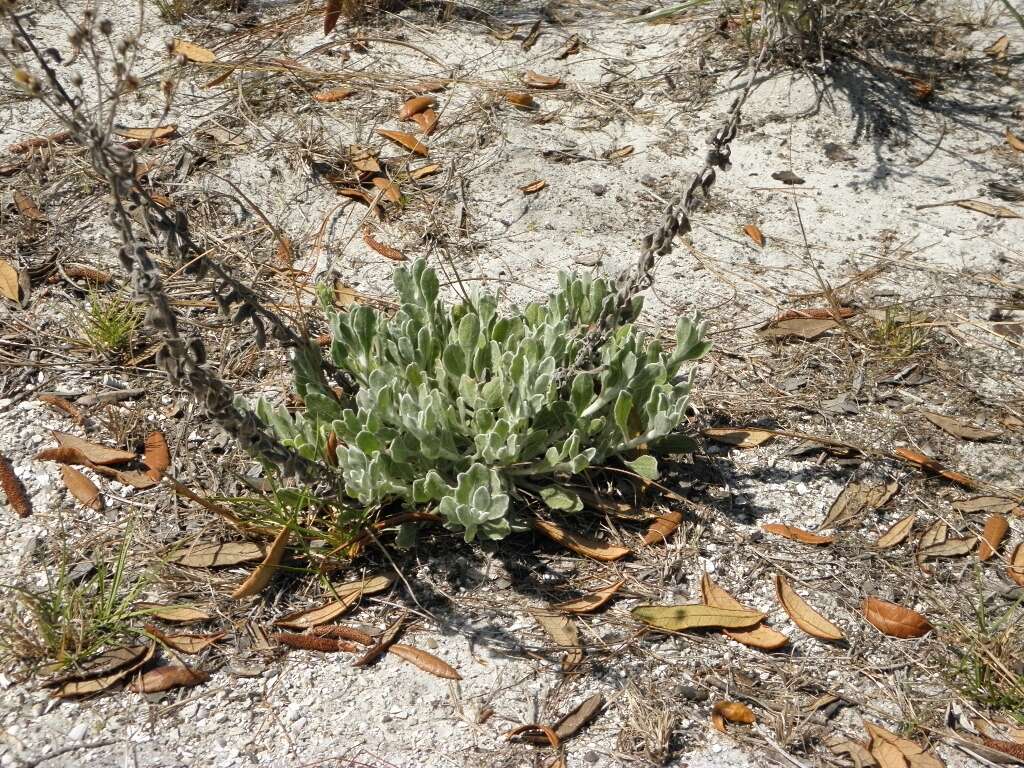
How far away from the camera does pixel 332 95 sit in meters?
4.36

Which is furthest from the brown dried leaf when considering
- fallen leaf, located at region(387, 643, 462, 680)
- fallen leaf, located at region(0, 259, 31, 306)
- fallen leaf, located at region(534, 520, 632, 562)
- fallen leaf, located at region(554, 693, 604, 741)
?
fallen leaf, located at region(554, 693, 604, 741)

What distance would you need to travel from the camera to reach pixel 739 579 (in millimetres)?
2730

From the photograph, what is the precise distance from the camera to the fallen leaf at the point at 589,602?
8.53 feet

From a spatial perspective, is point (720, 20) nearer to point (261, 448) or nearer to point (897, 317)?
point (897, 317)

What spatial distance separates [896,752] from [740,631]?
18.6 inches

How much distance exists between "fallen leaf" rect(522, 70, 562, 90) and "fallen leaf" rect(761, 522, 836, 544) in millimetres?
2536

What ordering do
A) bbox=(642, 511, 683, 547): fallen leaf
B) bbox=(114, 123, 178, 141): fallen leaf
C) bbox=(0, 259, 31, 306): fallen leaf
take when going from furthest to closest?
bbox=(114, 123, 178, 141): fallen leaf < bbox=(0, 259, 31, 306): fallen leaf < bbox=(642, 511, 683, 547): fallen leaf

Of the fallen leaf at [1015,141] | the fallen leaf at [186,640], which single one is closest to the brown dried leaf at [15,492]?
the fallen leaf at [186,640]

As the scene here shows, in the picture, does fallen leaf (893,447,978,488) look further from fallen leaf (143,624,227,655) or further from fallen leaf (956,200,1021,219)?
fallen leaf (143,624,227,655)

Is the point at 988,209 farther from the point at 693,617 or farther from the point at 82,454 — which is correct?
the point at 82,454

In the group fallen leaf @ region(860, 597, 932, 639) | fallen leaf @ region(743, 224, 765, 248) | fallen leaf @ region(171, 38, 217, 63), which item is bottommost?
fallen leaf @ region(860, 597, 932, 639)

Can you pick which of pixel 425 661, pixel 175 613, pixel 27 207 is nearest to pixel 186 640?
pixel 175 613

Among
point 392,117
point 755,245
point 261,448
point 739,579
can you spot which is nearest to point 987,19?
point 755,245

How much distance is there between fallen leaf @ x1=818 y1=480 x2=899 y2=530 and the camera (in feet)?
9.50
